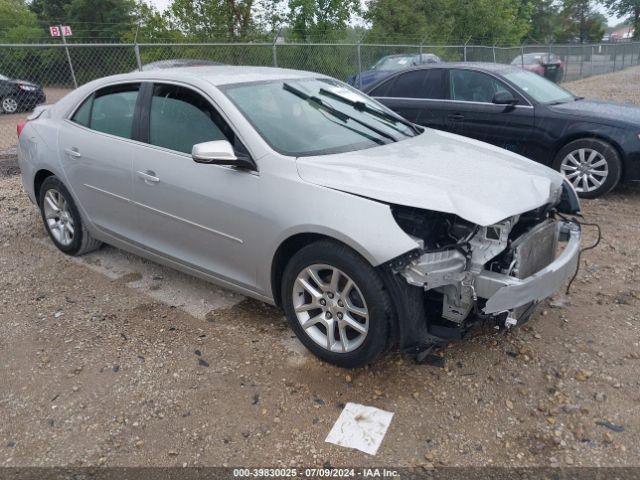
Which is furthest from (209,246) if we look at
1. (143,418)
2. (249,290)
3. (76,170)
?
(76,170)

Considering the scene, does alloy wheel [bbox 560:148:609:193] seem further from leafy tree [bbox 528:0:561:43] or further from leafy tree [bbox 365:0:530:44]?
leafy tree [bbox 528:0:561:43]

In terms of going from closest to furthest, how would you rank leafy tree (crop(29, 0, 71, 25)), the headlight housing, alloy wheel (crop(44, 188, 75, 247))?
the headlight housing < alloy wheel (crop(44, 188, 75, 247)) < leafy tree (crop(29, 0, 71, 25))

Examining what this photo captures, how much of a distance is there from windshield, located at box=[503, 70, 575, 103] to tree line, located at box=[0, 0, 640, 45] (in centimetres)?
651

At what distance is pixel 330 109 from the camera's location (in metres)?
3.74

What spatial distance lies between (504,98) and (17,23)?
34.2 m

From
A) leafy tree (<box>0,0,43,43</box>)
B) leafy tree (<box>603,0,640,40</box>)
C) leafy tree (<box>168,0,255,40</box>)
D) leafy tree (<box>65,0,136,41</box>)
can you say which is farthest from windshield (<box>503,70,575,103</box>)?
leafy tree (<box>603,0,640,40</box>)

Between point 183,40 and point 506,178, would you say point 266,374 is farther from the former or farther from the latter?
point 183,40

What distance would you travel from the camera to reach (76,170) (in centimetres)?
423

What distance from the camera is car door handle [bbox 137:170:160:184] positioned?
3.58 metres

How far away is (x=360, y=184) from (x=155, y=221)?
1647 millimetres

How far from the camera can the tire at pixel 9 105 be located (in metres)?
13.9

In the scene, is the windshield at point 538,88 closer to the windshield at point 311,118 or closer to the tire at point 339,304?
the windshield at point 311,118

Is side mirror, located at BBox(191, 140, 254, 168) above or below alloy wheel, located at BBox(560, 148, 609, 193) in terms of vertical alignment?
above

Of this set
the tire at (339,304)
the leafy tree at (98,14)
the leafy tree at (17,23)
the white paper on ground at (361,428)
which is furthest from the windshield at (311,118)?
the leafy tree at (98,14)
